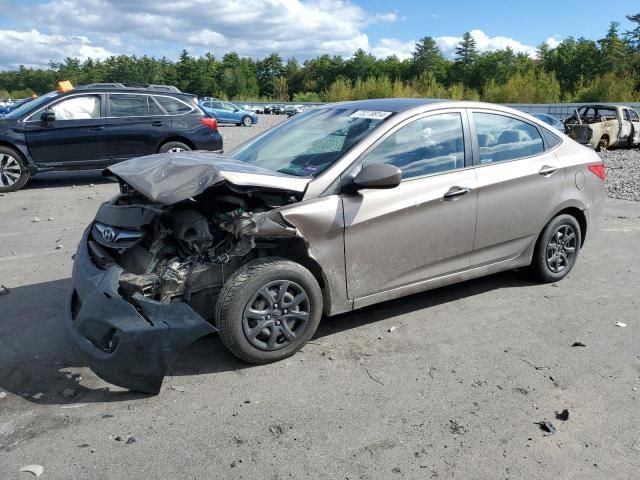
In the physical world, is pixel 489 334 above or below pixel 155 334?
below

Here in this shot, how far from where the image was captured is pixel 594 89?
4488cm

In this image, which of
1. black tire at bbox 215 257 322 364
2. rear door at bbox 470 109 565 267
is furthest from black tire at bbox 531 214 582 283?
black tire at bbox 215 257 322 364

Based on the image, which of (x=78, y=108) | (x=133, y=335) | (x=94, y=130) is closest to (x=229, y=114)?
(x=78, y=108)

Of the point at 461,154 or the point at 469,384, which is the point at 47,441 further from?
the point at 461,154

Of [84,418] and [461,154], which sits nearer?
[84,418]

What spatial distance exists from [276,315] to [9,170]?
847cm

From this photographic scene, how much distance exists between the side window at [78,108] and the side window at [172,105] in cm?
124

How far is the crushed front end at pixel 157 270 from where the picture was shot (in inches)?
126

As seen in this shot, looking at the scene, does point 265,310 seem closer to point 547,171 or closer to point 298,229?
point 298,229

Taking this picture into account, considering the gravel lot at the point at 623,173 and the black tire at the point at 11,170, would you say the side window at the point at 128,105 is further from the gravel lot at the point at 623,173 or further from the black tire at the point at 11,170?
the gravel lot at the point at 623,173

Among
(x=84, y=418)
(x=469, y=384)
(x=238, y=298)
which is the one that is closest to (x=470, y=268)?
(x=469, y=384)

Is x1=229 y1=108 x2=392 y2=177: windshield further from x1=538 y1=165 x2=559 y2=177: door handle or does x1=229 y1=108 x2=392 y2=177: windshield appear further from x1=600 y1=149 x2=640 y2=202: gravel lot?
x1=600 y1=149 x2=640 y2=202: gravel lot

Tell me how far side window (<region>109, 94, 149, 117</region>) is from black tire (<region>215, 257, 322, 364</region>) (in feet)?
27.4

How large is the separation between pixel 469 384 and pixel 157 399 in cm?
194
